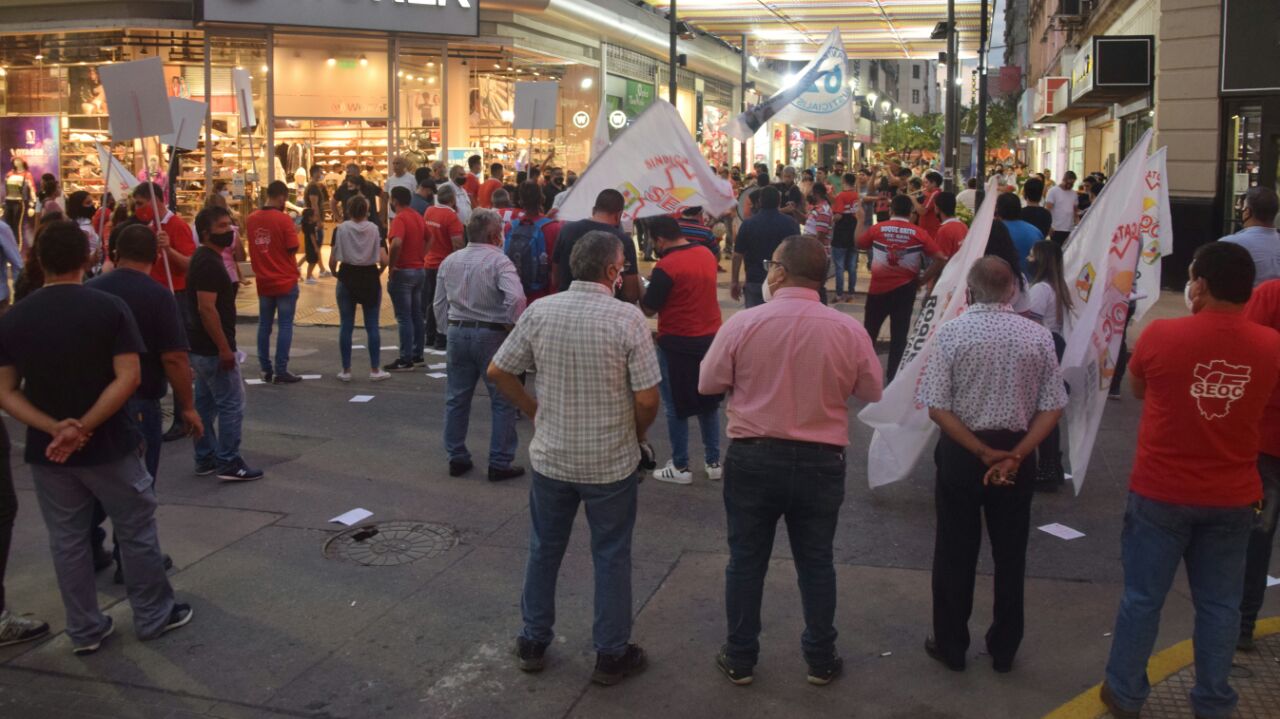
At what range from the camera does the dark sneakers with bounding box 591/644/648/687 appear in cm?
481

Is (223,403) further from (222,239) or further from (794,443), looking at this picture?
(794,443)

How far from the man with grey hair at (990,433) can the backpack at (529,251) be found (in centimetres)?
514

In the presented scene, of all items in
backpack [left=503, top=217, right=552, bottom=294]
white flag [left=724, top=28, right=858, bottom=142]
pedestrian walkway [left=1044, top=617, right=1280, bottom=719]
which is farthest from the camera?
white flag [left=724, top=28, right=858, bottom=142]

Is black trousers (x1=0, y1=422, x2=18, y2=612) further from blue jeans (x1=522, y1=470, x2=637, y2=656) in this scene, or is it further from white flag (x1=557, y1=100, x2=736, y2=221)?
white flag (x1=557, y1=100, x2=736, y2=221)

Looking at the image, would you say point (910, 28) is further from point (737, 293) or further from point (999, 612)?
point (999, 612)

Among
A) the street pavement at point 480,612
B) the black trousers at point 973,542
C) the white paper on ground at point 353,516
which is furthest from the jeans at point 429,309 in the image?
the black trousers at point 973,542

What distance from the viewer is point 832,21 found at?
99.1 feet

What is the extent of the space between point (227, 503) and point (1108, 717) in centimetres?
526

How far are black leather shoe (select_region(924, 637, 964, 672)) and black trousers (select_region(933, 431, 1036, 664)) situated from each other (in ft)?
0.04

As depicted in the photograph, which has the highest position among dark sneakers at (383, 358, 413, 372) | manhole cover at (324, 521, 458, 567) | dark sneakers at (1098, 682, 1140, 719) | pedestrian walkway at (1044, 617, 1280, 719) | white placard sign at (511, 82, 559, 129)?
white placard sign at (511, 82, 559, 129)

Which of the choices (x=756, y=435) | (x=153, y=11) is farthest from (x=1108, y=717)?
(x=153, y=11)

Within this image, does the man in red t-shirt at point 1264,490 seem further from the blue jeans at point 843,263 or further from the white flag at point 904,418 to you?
the blue jeans at point 843,263

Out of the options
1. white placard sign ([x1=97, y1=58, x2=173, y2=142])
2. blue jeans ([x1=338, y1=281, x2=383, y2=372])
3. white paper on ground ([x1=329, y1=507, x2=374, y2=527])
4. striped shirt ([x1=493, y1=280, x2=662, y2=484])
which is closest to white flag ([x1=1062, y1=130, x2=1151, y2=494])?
striped shirt ([x1=493, y1=280, x2=662, y2=484])

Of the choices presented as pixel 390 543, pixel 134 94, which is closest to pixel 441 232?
pixel 134 94
